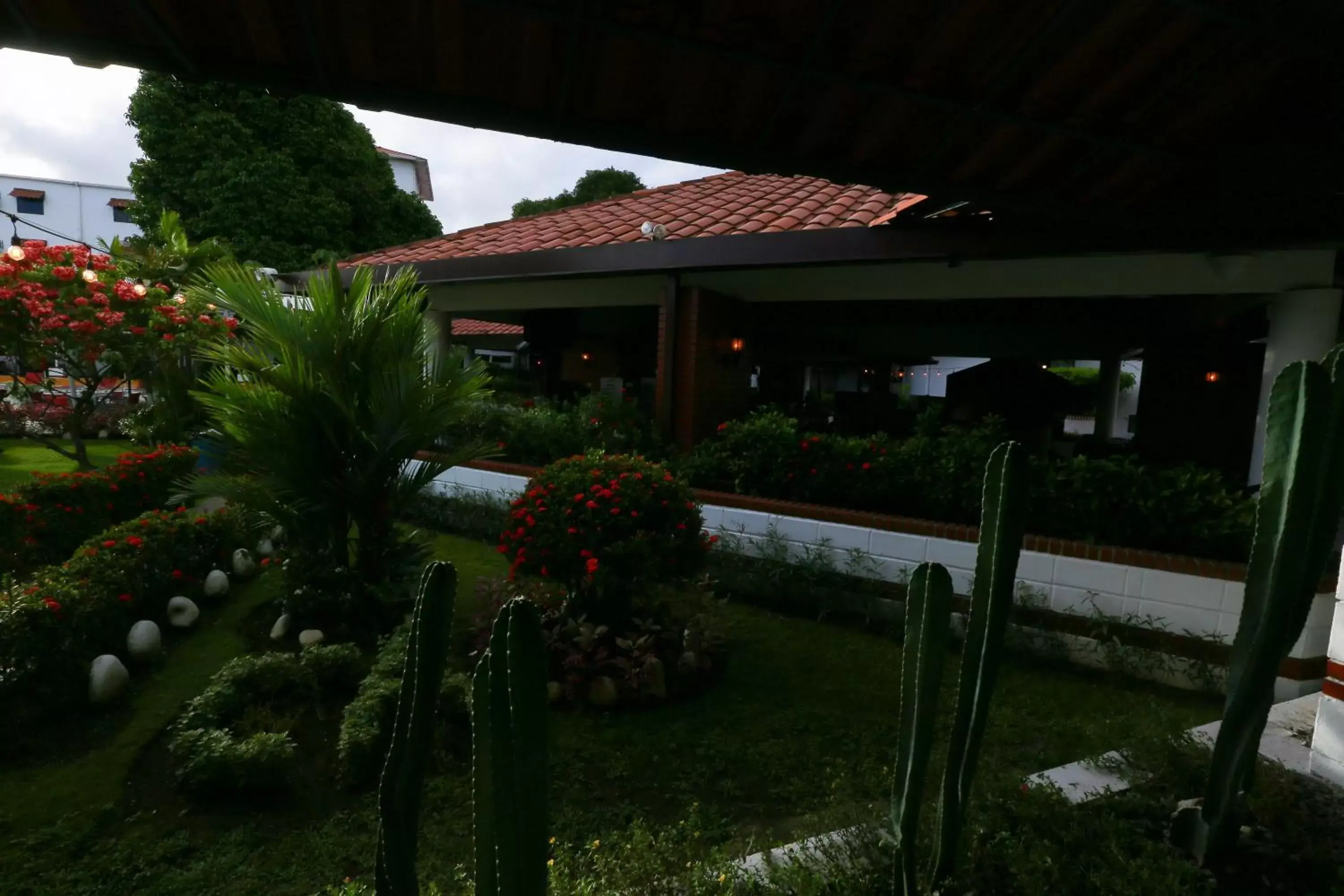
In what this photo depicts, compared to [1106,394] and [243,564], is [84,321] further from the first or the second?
[1106,394]

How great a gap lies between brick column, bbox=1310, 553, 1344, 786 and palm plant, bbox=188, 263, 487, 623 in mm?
4755

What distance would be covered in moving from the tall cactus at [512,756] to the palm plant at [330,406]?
3579mm

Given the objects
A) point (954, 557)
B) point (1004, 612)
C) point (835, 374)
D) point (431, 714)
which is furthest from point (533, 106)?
point (835, 374)

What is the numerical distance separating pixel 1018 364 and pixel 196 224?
64.3 feet

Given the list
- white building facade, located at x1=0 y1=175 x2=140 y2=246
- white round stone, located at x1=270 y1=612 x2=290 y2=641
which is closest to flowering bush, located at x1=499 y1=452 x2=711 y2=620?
white round stone, located at x1=270 y1=612 x2=290 y2=641

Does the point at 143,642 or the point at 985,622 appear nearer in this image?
the point at 985,622

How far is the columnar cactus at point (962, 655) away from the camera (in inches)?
66.8

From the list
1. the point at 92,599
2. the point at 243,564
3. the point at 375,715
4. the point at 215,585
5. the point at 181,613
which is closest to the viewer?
the point at 375,715

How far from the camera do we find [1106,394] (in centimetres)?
1313

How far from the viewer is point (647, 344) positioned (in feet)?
44.4

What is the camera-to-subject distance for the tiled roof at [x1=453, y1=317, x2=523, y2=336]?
18.0 m

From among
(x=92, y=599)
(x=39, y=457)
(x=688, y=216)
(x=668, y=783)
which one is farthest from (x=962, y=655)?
(x=39, y=457)

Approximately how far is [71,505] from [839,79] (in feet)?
22.4

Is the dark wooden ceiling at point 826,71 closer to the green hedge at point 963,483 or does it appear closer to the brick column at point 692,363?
the green hedge at point 963,483
